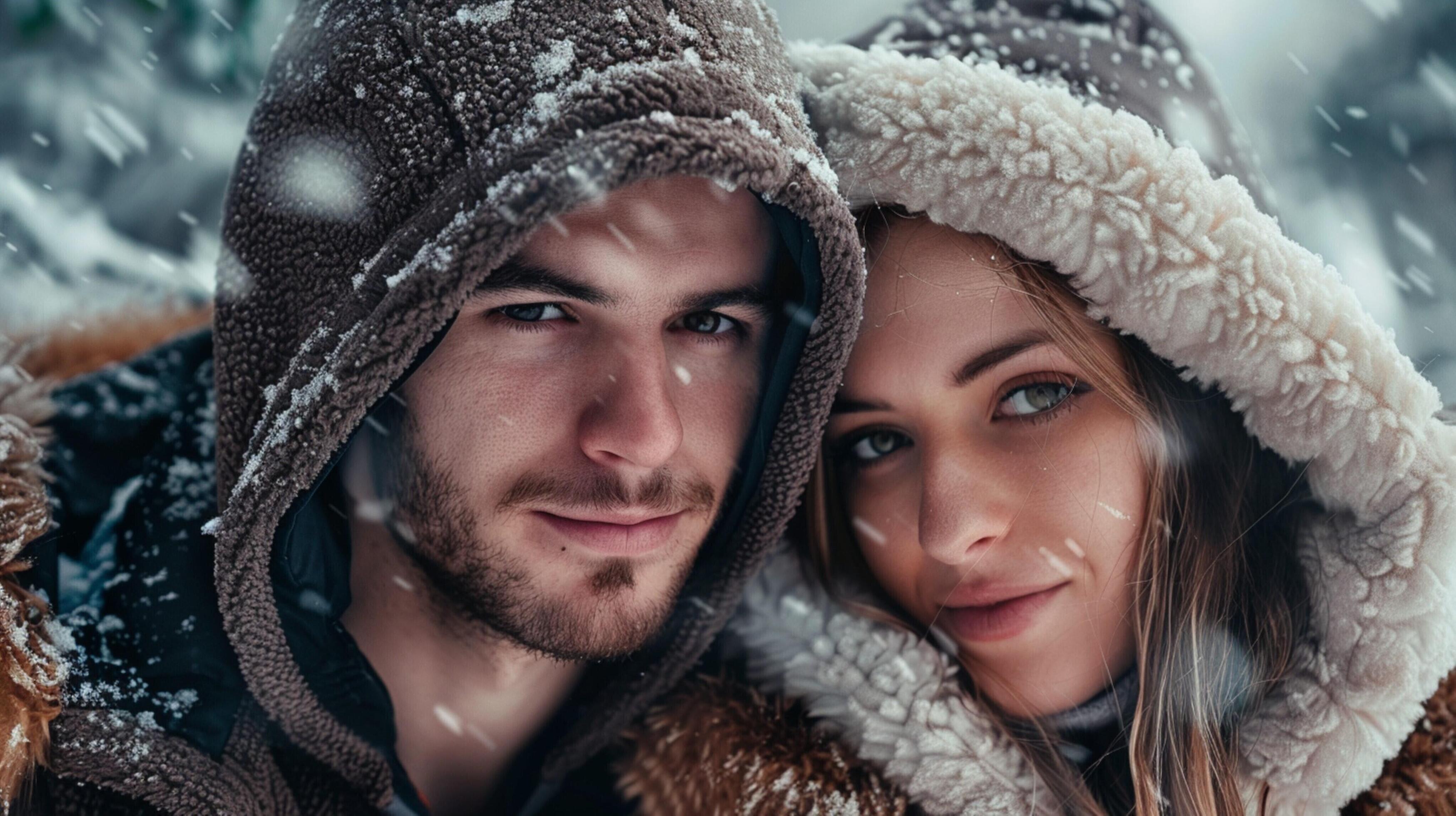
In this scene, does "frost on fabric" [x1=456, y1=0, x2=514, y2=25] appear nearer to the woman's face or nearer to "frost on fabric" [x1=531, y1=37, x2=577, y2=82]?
"frost on fabric" [x1=531, y1=37, x2=577, y2=82]

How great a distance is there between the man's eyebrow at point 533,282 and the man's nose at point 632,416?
0.12 m

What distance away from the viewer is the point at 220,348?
144 centimetres

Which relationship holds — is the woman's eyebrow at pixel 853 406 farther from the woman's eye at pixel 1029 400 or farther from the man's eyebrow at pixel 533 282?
the man's eyebrow at pixel 533 282

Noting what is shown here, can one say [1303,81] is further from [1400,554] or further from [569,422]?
[569,422]

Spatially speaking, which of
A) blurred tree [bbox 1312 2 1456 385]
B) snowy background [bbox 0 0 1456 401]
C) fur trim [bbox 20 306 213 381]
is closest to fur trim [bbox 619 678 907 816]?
fur trim [bbox 20 306 213 381]

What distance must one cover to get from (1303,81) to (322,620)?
15.2 ft

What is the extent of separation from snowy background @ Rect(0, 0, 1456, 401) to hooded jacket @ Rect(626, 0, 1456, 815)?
1061 millimetres

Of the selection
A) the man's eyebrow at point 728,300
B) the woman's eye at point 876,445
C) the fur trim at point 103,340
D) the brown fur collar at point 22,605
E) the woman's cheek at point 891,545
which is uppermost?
the man's eyebrow at point 728,300

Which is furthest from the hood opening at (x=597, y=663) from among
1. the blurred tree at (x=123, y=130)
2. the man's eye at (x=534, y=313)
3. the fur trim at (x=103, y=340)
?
the blurred tree at (x=123, y=130)

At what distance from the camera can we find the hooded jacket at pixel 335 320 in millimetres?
1227

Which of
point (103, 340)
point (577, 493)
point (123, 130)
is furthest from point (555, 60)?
point (123, 130)

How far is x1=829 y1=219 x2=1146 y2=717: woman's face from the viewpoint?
57.9 inches

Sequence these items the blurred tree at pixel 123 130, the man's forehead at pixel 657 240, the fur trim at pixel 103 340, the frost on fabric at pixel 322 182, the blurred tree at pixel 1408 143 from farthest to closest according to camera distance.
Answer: the blurred tree at pixel 1408 143 < the blurred tree at pixel 123 130 < the fur trim at pixel 103 340 < the man's forehead at pixel 657 240 < the frost on fabric at pixel 322 182

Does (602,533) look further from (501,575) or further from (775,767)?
(775,767)
